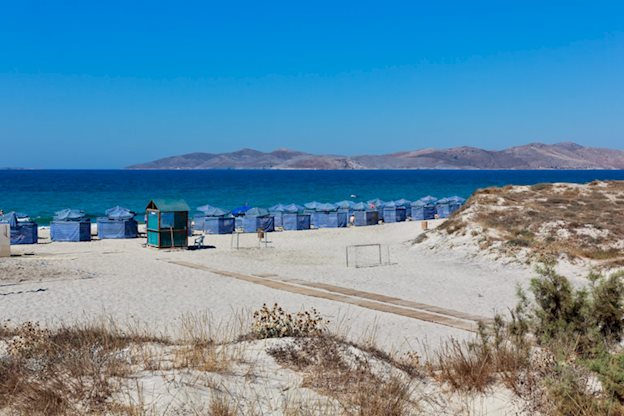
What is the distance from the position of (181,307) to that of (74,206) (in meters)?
58.3

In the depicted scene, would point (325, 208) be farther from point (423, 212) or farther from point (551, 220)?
point (551, 220)

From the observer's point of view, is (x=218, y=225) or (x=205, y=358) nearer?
(x=205, y=358)

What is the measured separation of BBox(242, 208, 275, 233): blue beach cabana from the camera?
115ft

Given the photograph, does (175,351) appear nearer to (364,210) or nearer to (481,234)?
(481,234)

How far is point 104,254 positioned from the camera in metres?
25.2

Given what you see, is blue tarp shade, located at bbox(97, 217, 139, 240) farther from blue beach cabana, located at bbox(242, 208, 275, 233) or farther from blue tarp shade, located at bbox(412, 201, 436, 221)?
blue tarp shade, located at bbox(412, 201, 436, 221)

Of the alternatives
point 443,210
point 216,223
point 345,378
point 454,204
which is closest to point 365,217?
point 443,210

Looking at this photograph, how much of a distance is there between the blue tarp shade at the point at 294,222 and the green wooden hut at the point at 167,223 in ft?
34.4

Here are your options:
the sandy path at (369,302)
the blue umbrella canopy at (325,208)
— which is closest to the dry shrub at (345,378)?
the sandy path at (369,302)

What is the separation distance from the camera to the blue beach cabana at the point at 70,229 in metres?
30.4

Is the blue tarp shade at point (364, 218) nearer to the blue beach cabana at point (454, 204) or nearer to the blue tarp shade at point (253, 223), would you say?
the blue tarp shade at point (253, 223)

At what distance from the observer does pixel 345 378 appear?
6.17 meters

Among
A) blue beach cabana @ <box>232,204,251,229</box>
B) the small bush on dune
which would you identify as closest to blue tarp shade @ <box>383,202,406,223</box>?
blue beach cabana @ <box>232,204,251,229</box>

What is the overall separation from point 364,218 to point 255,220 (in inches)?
295
